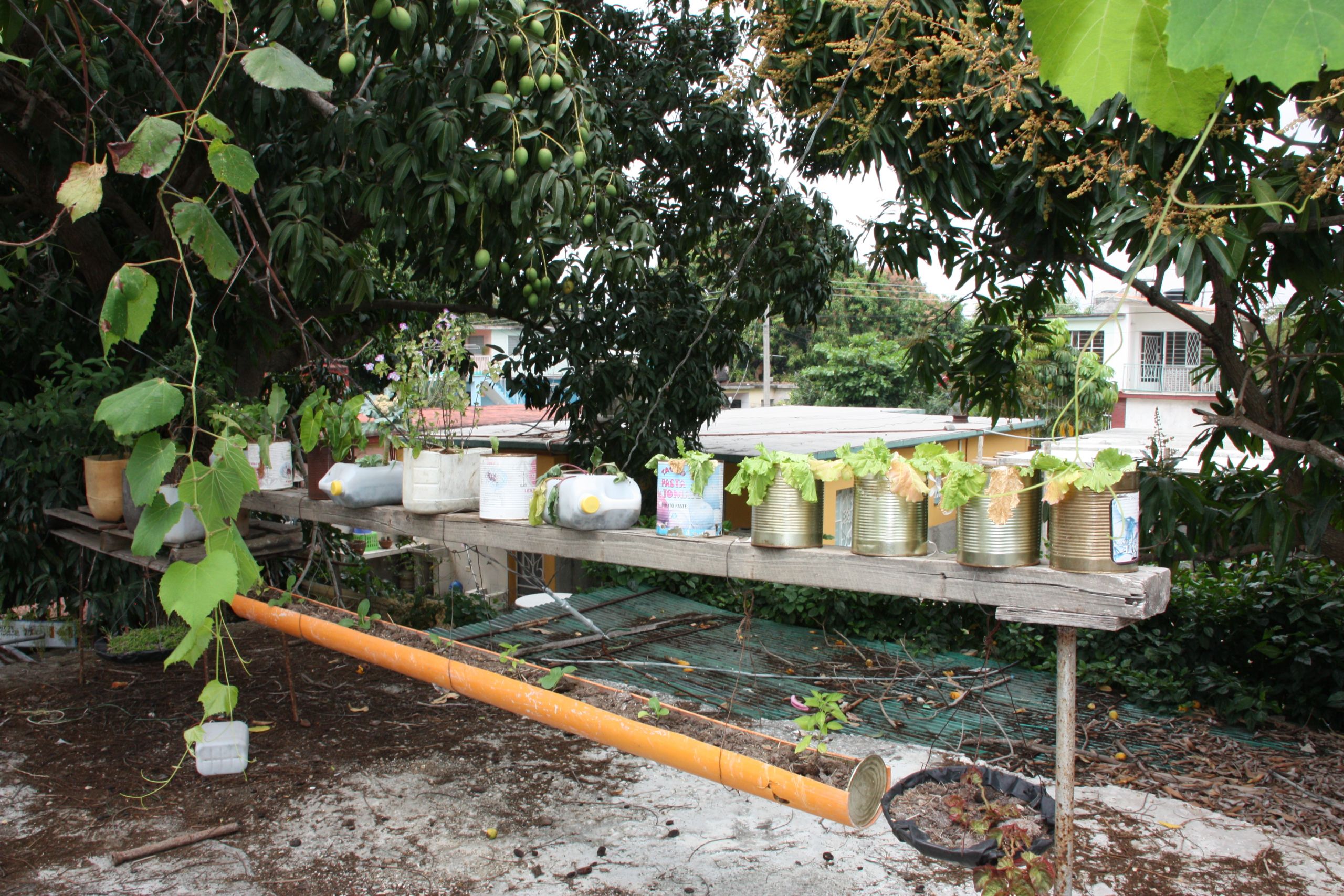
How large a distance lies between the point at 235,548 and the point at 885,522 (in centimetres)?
134

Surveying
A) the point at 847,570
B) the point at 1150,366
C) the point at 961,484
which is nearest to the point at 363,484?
the point at 847,570

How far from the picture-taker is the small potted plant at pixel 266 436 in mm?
3070

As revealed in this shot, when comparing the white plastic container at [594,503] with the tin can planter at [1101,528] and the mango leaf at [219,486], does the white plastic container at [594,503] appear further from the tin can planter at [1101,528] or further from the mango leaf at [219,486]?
the tin can planter at [1101,528]

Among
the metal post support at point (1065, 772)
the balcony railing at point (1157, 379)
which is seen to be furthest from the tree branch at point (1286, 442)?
the balcony railing at point (1157, 379)

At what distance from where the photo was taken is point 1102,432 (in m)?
13.0

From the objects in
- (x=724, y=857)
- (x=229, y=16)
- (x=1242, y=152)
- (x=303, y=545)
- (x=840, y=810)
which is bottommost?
(x=724, y=857)

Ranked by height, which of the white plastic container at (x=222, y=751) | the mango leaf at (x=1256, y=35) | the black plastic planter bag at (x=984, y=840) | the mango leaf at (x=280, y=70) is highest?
the mango leaf at (x=280, y=70)

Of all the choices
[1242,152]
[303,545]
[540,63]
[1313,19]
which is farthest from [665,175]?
[1313,19]

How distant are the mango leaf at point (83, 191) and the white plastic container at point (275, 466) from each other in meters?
1.39

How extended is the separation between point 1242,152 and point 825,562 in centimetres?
168

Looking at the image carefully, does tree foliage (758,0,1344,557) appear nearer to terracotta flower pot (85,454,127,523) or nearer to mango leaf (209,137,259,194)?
mango leaf (209,137,259,194)

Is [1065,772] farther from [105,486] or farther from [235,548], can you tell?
[105,486]

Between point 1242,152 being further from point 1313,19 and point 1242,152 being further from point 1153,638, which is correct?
point 1153,638

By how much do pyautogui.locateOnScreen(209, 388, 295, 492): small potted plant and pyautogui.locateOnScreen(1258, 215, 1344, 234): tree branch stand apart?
2.93 meters
